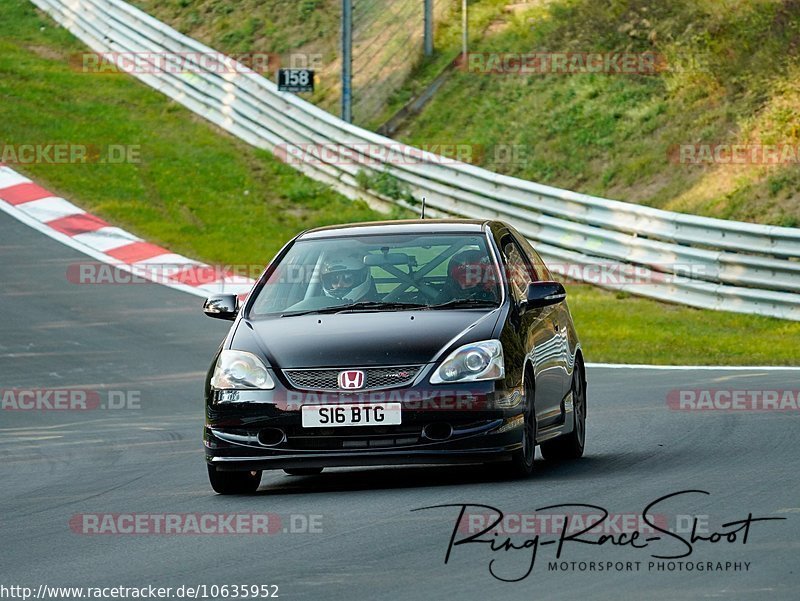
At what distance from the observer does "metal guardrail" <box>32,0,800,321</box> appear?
64.9 feet

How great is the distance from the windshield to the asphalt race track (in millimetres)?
1032

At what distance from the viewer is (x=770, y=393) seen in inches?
542

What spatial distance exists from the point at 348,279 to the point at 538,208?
42.1ft

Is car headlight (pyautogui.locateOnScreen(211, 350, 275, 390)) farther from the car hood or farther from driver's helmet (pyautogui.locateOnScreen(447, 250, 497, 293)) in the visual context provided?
driver's helmet (pyautogui.locateOnScreen(447, 250, 497, 293))

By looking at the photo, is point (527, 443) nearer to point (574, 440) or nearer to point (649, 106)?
point (574, 440)

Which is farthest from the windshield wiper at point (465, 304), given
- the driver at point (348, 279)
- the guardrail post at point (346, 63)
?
the guardrail post at point (346, 63)

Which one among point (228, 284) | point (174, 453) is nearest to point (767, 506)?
point (174, 453)

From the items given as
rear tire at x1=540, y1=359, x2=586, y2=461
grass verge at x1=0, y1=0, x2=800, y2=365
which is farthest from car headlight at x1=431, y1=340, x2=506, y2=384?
grass verge at x1=0, y1=0, x2=800, y2=365

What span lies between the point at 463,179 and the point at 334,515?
624 inches

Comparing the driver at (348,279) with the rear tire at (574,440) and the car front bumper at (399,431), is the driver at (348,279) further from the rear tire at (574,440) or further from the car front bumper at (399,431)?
the rear tire at (574,440)

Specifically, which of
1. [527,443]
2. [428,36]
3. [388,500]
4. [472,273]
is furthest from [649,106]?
[388,500]

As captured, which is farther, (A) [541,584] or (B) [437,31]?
(B) [437,31]

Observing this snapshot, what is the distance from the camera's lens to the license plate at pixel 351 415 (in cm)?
911

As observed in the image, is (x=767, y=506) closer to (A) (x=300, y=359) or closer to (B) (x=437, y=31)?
(A) (x=300, y=359)
